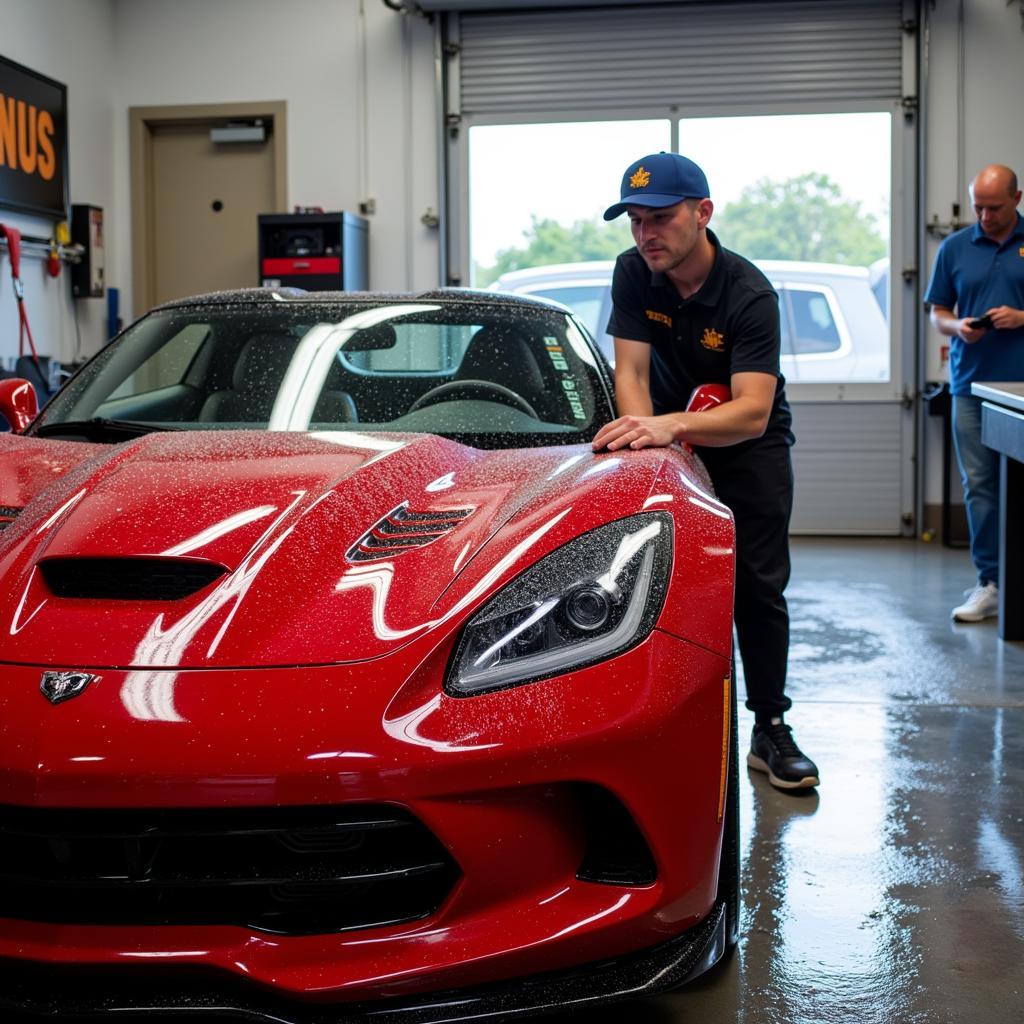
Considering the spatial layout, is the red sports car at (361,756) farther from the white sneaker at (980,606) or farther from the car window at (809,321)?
the car window at (809,321)

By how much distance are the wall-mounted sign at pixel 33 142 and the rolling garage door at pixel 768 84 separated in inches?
93.1

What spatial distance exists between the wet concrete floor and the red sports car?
351 mm

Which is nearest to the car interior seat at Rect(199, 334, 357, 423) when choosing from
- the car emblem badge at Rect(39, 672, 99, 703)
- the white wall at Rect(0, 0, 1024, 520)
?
the car emblem badge at Rect(39, 672, 99, 703)

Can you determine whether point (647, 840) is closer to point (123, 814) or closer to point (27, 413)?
point (123, 814)

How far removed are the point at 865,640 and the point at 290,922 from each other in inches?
142

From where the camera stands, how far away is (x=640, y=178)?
2.62m

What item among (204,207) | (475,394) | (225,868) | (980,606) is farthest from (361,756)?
(204,207)

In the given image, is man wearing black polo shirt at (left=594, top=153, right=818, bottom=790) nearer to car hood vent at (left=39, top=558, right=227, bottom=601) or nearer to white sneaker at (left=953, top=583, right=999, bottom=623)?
car hood vent at (left=39, top=558, right=227, bottom=601)

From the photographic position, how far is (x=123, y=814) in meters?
1.39

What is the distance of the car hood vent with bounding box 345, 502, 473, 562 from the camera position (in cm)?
166

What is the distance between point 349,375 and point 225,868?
4.21 ft

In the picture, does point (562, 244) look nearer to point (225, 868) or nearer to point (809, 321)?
point (809, 321)

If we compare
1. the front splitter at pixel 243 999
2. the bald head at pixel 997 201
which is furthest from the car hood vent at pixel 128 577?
the bald head at pixel 997 201

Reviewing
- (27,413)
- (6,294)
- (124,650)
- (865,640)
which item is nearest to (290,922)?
(124,650)
